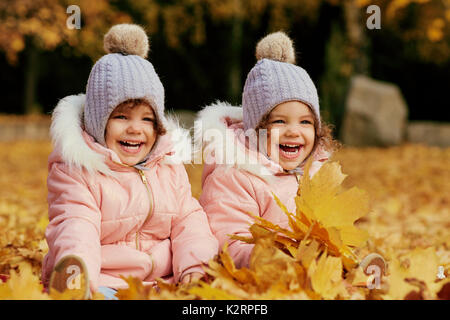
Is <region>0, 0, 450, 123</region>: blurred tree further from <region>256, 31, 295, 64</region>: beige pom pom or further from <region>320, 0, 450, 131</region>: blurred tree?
<region>256, 31, 295, 64</region>: beige pom pom

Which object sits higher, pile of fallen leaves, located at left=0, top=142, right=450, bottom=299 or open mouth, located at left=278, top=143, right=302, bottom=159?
open mouth, located at left=278, top=143, right=302, bottom=159

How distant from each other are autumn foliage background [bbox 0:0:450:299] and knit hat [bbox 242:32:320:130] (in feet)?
1.53

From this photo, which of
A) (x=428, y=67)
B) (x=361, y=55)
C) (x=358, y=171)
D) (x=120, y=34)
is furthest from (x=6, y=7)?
(x=428, y=67)

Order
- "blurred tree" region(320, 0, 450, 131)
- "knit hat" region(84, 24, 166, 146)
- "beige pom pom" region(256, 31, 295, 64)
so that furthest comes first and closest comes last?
1. "blurred tree" region(320, 0, 450, 131)
2. "beige pom pom" region(256, 31, 295, 64)
3. "knit hat" region(84, 24, 166, 146)

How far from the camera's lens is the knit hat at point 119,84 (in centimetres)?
243

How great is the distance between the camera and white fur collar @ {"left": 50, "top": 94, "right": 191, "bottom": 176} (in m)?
2.37

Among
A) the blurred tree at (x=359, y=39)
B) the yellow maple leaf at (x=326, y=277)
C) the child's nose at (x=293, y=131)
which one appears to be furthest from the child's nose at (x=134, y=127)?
the blurred tree at (x=359, y=39)

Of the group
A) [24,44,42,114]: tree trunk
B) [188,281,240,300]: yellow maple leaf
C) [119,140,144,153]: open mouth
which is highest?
[24,44,42,114]: tree trunk

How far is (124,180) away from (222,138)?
486mm

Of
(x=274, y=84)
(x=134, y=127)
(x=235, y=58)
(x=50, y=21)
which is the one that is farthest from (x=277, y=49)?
(x=235, y=58)

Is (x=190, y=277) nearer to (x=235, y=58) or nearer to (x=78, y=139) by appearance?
(x=78, y=139)

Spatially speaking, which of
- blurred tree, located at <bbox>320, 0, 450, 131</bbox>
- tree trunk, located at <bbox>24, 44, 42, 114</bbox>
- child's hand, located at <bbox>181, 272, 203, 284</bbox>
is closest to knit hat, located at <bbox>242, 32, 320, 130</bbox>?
child's hand, located at <bbox>181, 272, 203, 284</bbox>
